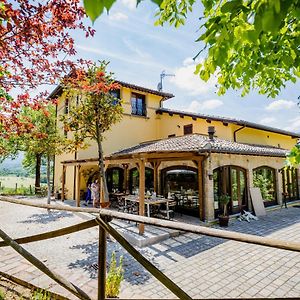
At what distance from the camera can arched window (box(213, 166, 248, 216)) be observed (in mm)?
11711

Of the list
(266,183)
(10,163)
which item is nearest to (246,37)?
(266,183)

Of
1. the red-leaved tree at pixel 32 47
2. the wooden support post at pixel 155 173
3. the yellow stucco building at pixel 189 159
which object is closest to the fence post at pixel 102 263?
the red-leaved tree at pixel 32 47

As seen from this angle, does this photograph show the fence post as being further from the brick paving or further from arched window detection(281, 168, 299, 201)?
arched window detection(281, 168, 299, 201)

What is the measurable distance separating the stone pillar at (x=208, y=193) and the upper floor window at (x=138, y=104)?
9.70 meters

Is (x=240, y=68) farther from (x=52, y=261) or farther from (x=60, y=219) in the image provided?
(x=60, y=219)

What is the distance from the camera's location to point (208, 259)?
21.2 feet

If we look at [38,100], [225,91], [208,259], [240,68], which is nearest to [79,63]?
[38,100]

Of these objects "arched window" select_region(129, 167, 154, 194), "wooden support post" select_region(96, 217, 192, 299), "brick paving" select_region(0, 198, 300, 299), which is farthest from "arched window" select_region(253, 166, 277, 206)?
"wooden support post" select_region(96, 217, 192, 299)

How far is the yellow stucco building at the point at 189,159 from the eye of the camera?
10703 millimetres

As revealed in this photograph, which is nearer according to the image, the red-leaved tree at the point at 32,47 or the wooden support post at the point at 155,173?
the red-leaved tree at the point at 32,47

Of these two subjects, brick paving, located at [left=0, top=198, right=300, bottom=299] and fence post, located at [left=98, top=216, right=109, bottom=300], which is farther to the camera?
brick paving, located at [left=0, top=198, right=300, bottom=299]

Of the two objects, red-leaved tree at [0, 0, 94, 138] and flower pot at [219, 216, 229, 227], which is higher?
red-leaved tree at [0, 0, 94, 138]

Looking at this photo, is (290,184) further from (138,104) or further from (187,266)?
(187,266)

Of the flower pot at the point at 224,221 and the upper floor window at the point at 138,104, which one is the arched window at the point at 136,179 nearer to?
the upper floor window at the point at 138,104
